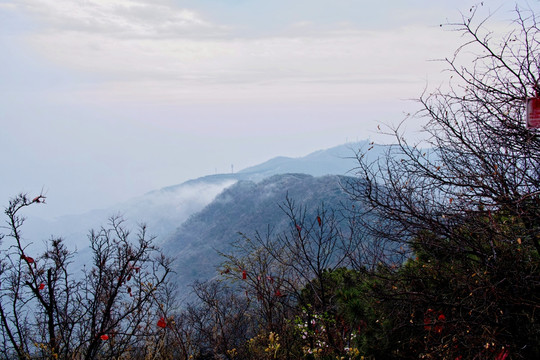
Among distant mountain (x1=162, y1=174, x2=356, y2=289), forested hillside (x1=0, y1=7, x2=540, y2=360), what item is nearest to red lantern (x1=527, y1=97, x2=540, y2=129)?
forested hillside (x1=0, y1=7, x2=540, y2=360)

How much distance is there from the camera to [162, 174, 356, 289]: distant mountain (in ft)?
369

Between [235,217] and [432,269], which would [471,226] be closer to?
[432,269]

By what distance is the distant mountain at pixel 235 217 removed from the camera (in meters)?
112

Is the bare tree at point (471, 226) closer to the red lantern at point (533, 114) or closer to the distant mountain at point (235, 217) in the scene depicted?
the red lantern at point (533, 114)

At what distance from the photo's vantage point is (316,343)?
271 inches

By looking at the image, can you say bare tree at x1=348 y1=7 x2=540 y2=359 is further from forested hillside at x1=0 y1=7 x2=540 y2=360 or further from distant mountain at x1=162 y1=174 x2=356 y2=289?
distant mountain at x1=162 y1=174 x2=356 y2=289

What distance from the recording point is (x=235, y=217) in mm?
134625

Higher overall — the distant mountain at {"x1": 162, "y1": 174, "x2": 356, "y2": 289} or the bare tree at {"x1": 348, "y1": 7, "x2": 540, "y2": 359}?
the distant mountain at {"x1": 162, "y1": 174, "x2": 356, "y2": 289}

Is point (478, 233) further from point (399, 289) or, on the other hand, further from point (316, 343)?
point (316, 343)

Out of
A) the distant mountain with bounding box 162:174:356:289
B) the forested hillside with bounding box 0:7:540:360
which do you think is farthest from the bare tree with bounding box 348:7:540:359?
the distant mountain with bounding box 162:174:356:289

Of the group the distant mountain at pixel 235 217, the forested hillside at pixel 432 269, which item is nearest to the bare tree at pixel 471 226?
the forested hillside at pixel 432 269

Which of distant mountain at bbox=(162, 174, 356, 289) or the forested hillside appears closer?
the forested hillside

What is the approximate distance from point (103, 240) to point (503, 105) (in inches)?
239

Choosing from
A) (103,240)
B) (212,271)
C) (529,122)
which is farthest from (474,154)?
(212,271)
